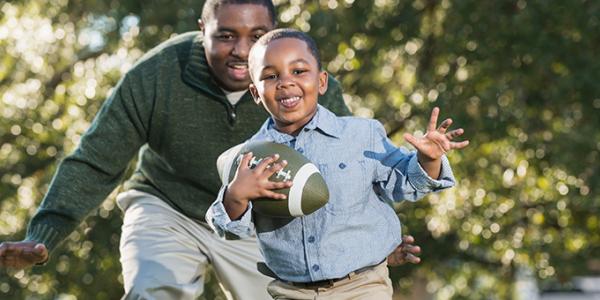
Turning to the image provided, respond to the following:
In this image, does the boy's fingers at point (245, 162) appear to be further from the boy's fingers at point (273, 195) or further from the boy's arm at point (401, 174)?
the boy's arm at point (401, 174)

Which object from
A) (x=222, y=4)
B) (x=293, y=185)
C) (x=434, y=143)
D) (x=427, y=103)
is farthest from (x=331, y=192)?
(x=427, y=103)

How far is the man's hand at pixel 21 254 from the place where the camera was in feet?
16.4

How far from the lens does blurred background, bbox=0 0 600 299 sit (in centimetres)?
1084

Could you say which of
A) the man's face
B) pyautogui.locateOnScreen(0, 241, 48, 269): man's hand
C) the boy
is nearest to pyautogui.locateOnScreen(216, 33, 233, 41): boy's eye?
the man's face

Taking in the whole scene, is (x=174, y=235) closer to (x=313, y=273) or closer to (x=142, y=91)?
(x=142, y=91)

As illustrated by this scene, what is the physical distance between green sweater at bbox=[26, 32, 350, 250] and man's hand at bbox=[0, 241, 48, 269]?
0.41 metres

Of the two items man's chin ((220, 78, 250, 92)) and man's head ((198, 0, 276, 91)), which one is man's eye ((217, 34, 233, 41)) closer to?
man's head ((198, 0, 276, 91))

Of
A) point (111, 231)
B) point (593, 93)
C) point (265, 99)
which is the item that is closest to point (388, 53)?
point (593, 93)

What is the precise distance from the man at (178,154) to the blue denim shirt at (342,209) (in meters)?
1.11

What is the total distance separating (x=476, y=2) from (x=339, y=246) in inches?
275

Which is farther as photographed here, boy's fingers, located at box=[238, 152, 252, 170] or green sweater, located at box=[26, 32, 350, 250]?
green sweater, located at box=[26, 32, 350, 250]

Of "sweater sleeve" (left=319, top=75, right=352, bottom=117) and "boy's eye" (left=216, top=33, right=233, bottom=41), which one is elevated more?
"boy's eye" (left=216, top=33, right=233, bottom=41)

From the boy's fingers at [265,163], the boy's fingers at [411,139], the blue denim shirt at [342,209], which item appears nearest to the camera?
the boy's fingers at [411,139]

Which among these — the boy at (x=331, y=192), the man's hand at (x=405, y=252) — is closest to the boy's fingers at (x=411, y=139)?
the boy at (x=331, y=192)
